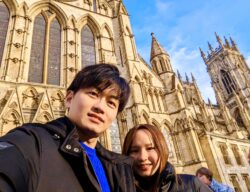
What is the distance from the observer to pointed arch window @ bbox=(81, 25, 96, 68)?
13.3 metres

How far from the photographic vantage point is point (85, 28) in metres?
14.9

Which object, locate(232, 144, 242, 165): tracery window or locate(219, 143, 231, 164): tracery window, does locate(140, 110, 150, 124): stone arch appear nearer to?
locate(219, 143, 231, 164): tracery window

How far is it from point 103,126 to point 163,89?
13193 mm

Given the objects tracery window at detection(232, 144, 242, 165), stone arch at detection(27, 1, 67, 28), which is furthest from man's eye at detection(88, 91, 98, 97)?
tracery window at detection(232, 144, 242, 165)

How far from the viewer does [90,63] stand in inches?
518

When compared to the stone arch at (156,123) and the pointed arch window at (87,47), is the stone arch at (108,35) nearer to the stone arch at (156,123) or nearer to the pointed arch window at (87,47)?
the pointed arch window at (87,47)

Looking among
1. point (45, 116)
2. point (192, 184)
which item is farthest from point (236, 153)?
point (192, 184)

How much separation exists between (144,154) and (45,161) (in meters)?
1.47

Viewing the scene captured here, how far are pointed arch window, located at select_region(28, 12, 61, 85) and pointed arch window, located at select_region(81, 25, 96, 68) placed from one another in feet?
4.89

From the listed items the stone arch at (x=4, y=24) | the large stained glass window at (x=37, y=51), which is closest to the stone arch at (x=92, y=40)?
the large stained glass window at (x=37, y=51)

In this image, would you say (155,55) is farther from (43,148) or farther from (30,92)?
(43,148)

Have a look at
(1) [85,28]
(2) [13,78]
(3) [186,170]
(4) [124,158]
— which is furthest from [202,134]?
(4) [124,158]

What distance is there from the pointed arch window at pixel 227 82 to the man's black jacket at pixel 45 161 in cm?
4980

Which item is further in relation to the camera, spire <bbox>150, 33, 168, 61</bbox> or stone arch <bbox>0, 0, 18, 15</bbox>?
spire <bbox>150, 33, 168, 61</bbox>
